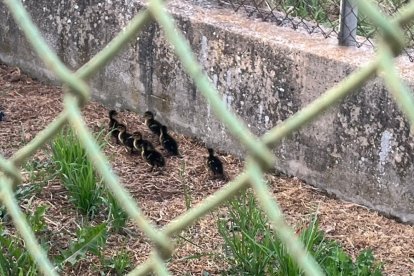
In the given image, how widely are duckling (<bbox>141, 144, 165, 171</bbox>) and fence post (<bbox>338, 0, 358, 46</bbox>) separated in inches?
43.3

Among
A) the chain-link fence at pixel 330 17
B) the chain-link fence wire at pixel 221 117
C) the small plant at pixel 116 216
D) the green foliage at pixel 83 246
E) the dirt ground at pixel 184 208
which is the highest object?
the chain-link fence wire at pixel 221 117

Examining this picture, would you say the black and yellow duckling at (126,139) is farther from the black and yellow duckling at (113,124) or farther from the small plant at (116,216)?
the small plant at (116,216)

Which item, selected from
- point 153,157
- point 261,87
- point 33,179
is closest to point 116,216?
point 33,179

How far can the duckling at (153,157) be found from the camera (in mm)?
4531

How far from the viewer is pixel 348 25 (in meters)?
4.17

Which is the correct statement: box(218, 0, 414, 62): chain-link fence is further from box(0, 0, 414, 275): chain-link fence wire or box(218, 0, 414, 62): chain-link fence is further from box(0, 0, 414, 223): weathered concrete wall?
box(0, 0, 414, 275): chain-link fence wire

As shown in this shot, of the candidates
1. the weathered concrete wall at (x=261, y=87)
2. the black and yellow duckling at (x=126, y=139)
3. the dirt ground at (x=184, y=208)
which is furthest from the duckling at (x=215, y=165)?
the black and yellow duckling at (x=126, y=139)

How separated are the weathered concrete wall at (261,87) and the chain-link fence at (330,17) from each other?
8 centimetres

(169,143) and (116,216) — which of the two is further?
(169,143)

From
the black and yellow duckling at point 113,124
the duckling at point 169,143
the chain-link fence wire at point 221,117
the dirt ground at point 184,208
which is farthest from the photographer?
the black and yellow duckling at point 113,124

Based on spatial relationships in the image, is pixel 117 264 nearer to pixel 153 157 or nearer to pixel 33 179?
pixel 33 179

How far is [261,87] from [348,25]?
0.53m

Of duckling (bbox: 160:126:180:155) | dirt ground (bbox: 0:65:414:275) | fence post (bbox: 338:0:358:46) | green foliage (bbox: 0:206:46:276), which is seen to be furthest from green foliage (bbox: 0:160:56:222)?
fence post (bbox: 338:0:358:46)

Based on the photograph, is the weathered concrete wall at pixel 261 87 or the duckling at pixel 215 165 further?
the duckling at pixel 215 165
